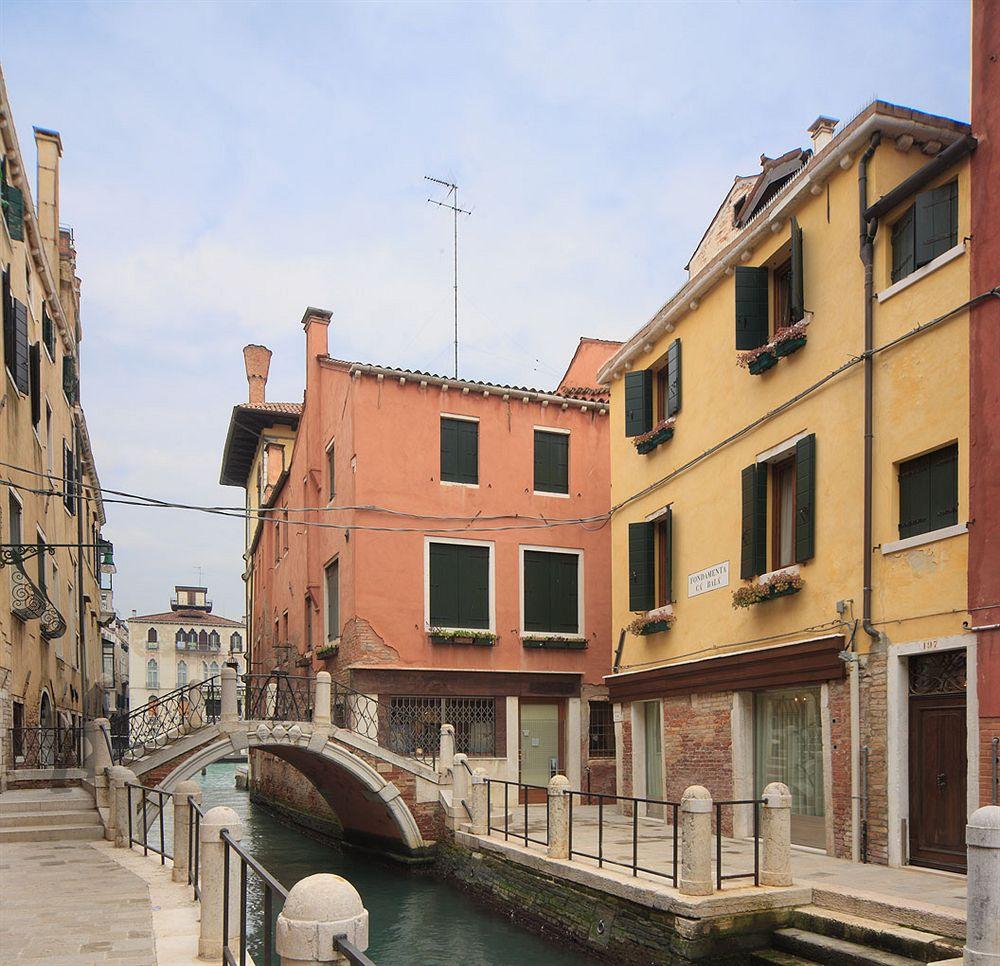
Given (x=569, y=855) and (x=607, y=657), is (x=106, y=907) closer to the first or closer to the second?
(x=569, y=855)

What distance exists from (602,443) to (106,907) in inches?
592

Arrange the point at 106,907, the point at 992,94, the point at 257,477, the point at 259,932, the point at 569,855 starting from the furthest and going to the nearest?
the point at 257,477
the point at 259,932
the point at 569,855
the point at 992,94
the point at 106,907

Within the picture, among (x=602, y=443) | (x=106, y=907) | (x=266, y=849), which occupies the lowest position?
(x=266, y=849)

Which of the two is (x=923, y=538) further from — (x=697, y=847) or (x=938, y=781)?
(x=697, y=847)

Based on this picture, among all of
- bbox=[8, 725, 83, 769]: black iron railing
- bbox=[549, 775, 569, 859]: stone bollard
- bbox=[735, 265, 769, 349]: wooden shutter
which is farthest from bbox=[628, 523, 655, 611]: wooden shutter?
bbox=[8, 725, 83, 769]: black iron railing

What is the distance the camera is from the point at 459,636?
19141mm

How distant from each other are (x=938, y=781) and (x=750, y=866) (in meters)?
2.20

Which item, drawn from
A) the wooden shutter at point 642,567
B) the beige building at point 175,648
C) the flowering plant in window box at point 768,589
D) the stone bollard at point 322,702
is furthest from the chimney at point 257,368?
the beige building at point 175,648

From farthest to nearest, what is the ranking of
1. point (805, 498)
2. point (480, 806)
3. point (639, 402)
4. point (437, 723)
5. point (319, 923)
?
point (437, 723)
point (639, 402)
point (480, 806)
point (805, 498)
point (319, 923)

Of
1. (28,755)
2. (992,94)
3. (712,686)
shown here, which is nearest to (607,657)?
(712,686)

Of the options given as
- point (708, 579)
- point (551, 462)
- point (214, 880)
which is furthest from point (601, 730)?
point (214, 880)

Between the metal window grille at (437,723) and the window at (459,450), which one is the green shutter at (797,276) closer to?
the window at (459,450)

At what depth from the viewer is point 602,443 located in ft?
70.7

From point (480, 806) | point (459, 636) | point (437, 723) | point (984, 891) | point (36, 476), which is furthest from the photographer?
point (459, 636)
